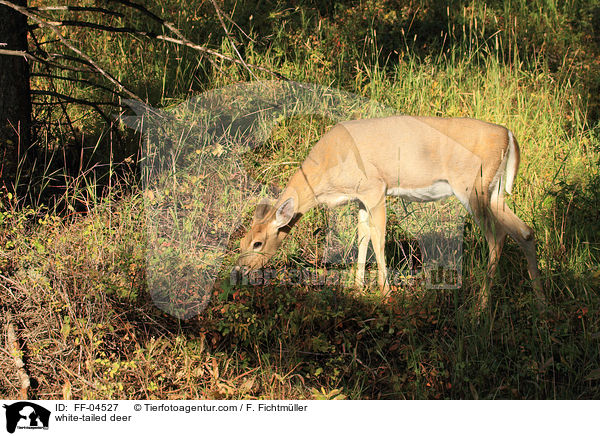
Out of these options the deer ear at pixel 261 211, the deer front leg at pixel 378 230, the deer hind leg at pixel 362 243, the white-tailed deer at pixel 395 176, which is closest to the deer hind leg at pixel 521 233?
the white-tailed deer at pixel 395 176

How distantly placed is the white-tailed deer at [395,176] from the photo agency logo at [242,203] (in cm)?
7

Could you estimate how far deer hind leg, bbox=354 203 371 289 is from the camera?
470 cm

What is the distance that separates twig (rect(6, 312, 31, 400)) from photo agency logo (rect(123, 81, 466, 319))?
0.89 m

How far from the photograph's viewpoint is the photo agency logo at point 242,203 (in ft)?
14.9

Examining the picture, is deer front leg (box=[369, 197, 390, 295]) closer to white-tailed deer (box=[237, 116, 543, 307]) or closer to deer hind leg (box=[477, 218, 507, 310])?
white-tailed deer (box=[237, 116, 543, 307])

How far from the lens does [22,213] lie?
4.77 meters

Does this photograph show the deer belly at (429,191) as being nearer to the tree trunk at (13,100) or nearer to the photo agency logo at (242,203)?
the photo agency logo at (242,203)

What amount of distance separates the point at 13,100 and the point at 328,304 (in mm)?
3000

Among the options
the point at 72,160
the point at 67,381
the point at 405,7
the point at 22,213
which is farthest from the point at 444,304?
the point at 405,7

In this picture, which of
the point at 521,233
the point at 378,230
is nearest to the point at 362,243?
the point at 378,230

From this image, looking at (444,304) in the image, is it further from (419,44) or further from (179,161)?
(419,44)

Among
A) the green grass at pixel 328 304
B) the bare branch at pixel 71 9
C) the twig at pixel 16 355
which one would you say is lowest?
the twig at pixel 16 355
